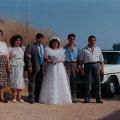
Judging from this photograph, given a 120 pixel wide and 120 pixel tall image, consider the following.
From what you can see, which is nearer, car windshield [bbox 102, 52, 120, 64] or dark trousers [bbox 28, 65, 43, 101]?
dark trousers [bbox 28, 65, 43, 101]

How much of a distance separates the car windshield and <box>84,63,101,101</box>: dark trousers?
125 inches

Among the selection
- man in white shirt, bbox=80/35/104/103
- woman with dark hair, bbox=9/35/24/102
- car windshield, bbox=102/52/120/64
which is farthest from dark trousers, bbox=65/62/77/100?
car windshield, bbox=102/52/120/64

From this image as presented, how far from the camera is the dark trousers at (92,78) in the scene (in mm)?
16109

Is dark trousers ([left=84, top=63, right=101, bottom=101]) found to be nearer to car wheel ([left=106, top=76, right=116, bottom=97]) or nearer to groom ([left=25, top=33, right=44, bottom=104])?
groom ([left=25, top=33, right=44, bottom=104])

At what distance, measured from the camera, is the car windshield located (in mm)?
19453

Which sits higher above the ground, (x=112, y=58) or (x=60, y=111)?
(x=112, y=58)

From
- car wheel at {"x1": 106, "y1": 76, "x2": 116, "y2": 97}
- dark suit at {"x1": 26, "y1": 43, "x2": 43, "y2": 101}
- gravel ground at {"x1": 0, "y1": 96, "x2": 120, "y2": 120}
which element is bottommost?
gravel ground at {"x1": 0, "y1": 96, "x2": 120, "y2": 120}

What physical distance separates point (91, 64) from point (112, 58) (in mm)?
3563

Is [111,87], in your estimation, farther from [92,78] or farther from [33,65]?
[33,65]

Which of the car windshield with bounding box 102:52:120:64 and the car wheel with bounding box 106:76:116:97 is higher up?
the car windshield with bounding box 102:52:120:64

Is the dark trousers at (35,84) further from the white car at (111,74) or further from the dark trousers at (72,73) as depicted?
the white car at (111,74)

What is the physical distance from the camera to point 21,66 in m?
15.6

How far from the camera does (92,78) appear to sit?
646 inches

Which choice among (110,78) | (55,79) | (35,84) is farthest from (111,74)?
(35,84)
